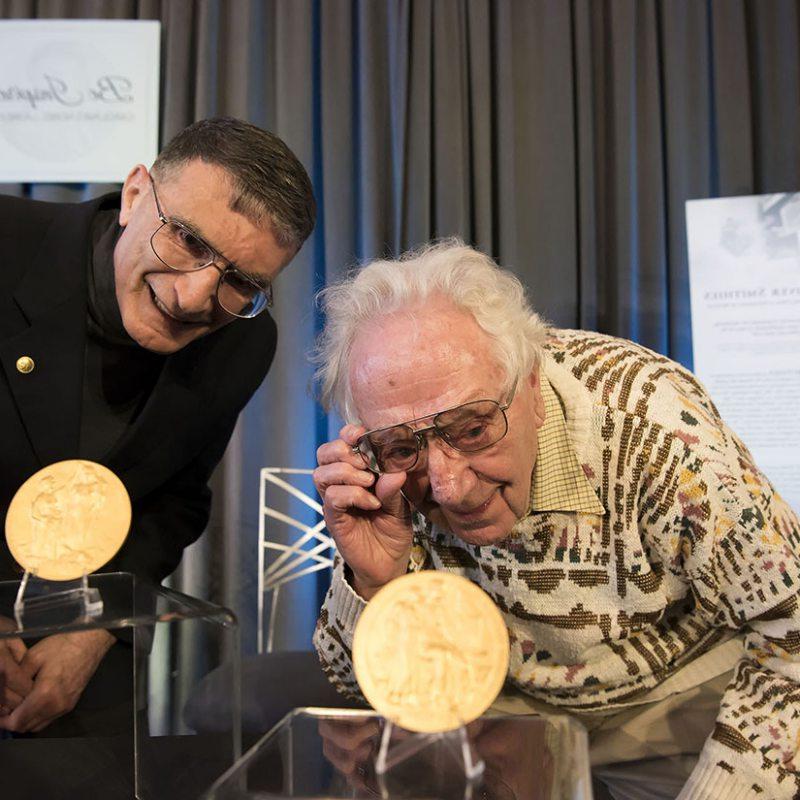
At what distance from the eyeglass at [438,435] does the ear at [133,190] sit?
0.70m

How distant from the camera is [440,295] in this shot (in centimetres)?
124

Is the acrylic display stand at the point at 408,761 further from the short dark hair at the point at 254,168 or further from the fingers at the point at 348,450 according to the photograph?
the short dark hair at the point at 254,168

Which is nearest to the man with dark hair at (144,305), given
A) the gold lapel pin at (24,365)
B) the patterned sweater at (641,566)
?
the gold lapel pin at (24,365)

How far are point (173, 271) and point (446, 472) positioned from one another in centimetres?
63

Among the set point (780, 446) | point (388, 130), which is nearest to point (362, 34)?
point (388, 130)

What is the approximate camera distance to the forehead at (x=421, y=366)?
1147 mm

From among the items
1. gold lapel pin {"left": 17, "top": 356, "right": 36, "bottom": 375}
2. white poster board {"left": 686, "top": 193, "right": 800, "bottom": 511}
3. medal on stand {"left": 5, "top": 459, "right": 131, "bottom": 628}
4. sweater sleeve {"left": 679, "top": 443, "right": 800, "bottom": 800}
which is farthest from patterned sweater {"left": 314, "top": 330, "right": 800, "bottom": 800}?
white poster board {"left": 686, "top": 193, "right": 800, "bottom": 511}

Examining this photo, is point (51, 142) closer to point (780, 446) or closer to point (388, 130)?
point (388, 130)

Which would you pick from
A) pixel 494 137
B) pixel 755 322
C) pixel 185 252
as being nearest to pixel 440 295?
pixel 185 252

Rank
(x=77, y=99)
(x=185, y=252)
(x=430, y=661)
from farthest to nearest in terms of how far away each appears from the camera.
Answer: (x=77, y=99)
(x=185, y=252)
(x=430, y=661)

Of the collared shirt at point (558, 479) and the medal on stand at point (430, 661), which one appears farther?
the collared shirt at point (558, 479)

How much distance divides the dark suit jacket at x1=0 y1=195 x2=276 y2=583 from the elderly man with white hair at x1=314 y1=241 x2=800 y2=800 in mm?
379

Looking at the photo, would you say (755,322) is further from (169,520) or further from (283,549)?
(169,520)

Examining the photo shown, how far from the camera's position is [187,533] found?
1775mm
